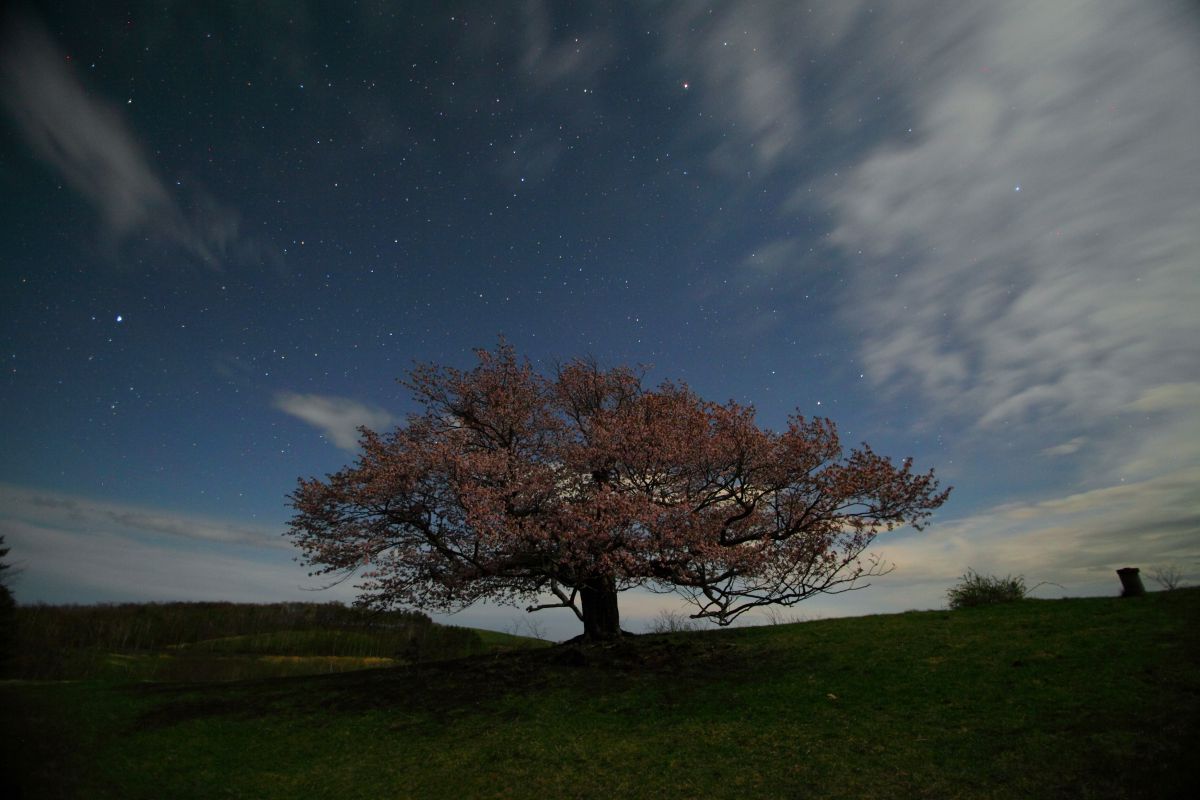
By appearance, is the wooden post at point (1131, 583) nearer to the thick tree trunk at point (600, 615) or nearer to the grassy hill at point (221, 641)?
the thick tree trunk at point (600, 615)

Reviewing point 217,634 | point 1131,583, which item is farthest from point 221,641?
point 1131,583

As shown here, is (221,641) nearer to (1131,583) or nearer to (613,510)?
(613,510)

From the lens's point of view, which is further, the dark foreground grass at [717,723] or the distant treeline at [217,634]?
the distant treeline at [217,634]

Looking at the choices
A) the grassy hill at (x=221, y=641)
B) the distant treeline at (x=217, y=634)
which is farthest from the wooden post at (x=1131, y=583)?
the distant treeline at (x=217, y=634)

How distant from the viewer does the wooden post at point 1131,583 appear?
19094 mm

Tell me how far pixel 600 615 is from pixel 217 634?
44.1 m

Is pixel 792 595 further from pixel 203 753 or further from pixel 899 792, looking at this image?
pixel 203 753

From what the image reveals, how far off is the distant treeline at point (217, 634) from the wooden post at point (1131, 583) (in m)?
33.3

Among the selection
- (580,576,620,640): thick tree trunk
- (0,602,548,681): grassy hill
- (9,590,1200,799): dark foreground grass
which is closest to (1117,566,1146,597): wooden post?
(9,590,1200,799): dark foreground grass

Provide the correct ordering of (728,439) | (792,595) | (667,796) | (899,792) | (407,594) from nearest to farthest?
(899,792)
(667,796)
(792,595)
(728,439)
(407,594)

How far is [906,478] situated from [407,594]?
16.5 metres

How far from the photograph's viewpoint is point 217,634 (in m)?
48.9

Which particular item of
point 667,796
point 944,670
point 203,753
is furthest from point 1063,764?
point 203,753

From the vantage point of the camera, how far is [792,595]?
16.5m
